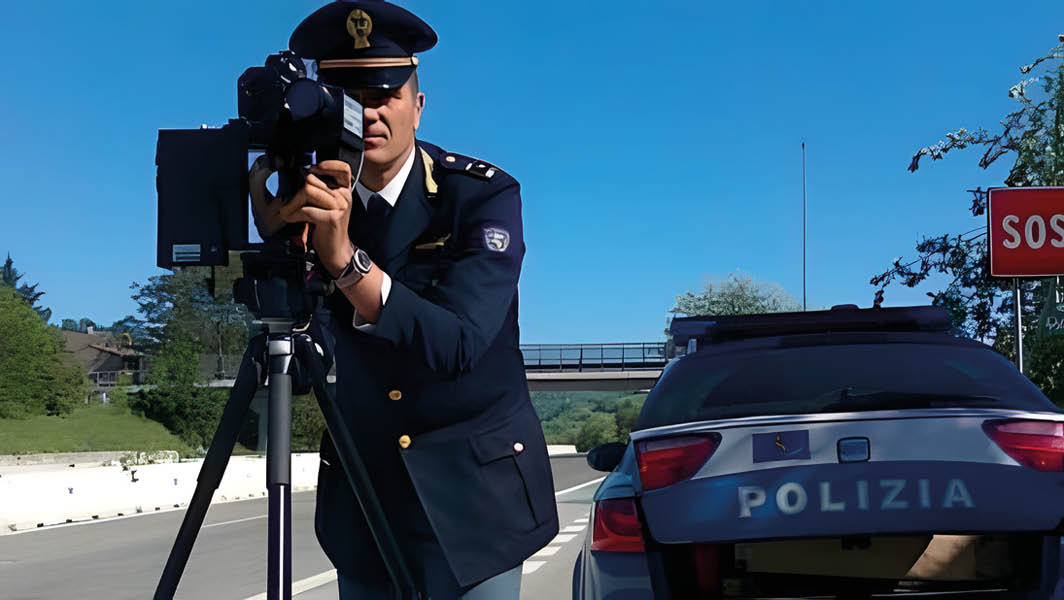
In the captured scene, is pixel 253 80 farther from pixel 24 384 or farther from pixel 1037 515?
pixel 24 384

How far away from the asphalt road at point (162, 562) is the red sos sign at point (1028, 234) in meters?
22.6

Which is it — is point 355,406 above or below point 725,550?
above

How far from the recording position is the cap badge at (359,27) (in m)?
2.64

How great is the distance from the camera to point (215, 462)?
2482 millimetres

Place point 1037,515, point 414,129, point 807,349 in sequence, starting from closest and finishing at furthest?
point 414,129 < point 1037,515 < point 807,349

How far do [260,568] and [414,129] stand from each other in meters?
9.87

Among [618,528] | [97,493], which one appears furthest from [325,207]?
[97,493]

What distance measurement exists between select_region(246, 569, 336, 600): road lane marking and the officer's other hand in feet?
23.6

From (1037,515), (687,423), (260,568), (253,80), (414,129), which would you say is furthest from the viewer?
(260,568)

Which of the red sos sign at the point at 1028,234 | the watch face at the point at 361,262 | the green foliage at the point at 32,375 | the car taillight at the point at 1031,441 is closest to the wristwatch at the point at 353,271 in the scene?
the watch face at the point at 361,262

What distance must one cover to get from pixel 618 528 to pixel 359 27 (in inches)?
78.0

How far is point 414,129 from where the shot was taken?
107 inches

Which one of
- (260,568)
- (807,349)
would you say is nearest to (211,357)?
(260,568)

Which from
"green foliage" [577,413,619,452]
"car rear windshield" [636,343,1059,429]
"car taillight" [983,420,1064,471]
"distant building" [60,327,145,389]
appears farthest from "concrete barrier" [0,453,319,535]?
"distant building" [60,327,145,389]
